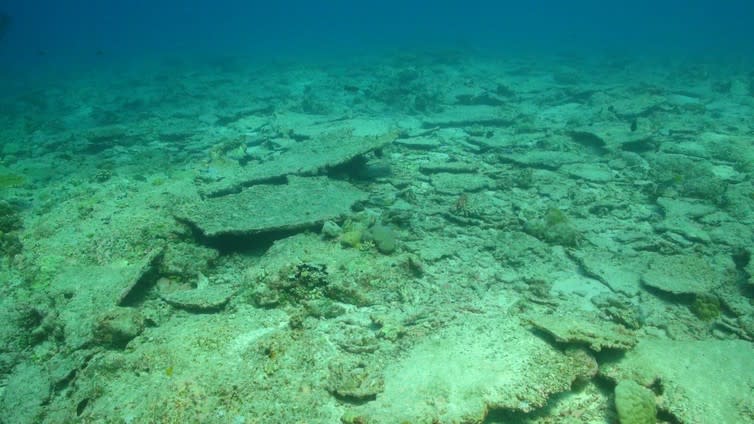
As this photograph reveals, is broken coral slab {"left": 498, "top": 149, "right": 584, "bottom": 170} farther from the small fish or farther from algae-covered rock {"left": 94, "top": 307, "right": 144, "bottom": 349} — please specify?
the small fish

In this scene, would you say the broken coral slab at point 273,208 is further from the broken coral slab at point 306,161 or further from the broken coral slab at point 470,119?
the broken coral slab at point 470,119

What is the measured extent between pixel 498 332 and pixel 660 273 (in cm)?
304

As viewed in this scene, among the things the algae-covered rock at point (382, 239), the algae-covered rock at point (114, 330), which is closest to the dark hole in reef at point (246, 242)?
the algae-covered rock at point (382, 239)

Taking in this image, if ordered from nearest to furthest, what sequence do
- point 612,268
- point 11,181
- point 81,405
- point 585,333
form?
point 81,405
point 585,333
point 612,268
point 11,181

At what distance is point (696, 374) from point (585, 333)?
3.47 ft

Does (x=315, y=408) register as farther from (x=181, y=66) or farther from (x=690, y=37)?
(x=690, y=37)

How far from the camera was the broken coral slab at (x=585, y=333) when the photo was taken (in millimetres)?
4172

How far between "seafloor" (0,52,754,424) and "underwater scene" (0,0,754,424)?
3cm

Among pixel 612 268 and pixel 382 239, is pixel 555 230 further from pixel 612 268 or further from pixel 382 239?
pixel 382 239

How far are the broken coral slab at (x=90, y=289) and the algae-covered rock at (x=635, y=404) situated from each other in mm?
5291

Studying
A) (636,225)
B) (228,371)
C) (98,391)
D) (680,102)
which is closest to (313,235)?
(228,371)

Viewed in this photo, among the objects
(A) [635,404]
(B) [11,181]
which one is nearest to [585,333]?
(A) [635,404]

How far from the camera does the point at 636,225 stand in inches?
295

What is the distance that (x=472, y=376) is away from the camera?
155 inches
